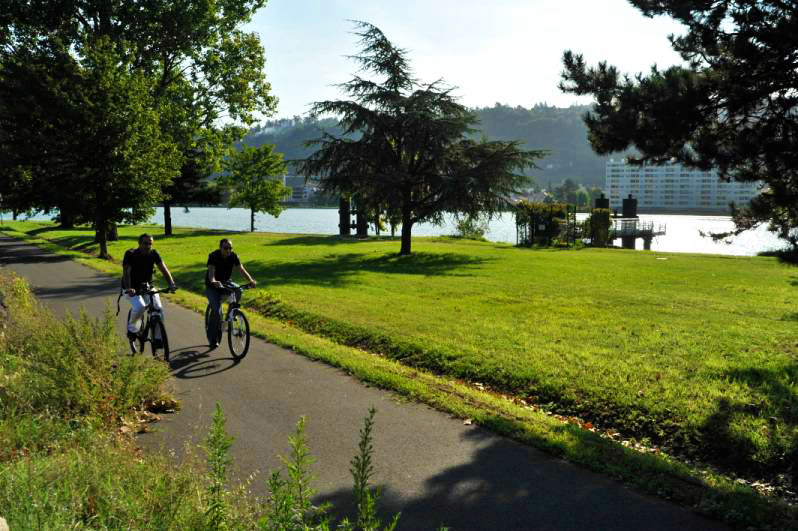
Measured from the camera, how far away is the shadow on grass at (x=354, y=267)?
68.2 feet

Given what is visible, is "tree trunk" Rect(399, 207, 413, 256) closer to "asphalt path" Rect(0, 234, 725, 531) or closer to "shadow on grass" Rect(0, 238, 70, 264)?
"shadow on grass" Rect(0, 238, 70, 264)

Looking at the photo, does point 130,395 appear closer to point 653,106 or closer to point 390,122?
point 653,106

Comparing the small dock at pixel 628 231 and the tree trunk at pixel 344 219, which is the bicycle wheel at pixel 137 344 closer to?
the tree trunk at pixel 344 219

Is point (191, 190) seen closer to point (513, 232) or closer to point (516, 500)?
point (513, 232)

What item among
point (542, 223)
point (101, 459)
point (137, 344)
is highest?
point (542, 223)

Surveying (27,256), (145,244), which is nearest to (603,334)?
(145,244)

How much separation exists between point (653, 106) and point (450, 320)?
5.99 m

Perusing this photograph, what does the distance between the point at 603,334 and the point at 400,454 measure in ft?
22.2

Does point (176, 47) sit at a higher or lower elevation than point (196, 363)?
higher

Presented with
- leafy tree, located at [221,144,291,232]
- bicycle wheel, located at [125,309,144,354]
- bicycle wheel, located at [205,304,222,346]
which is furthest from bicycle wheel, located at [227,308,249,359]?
leafy tree, located at [221,144,291,232]

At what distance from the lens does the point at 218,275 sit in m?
10.7

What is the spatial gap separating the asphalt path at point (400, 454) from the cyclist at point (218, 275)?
1.03 m

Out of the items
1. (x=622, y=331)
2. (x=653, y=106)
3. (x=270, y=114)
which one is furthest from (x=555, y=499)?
(x=270, y=114)

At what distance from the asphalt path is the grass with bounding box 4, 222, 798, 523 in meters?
0.39
